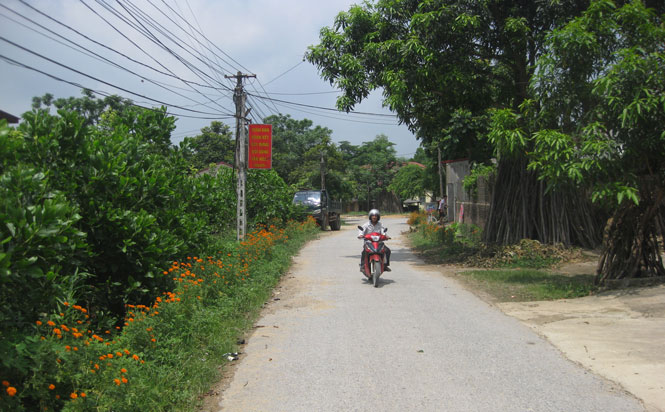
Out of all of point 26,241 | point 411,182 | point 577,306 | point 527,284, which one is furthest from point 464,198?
point 411,182

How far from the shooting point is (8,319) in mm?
3932

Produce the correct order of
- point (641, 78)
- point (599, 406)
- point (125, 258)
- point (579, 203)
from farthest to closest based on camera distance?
point (579, 203)
point (641, 78)
point (125, 258)
point (599, 406)

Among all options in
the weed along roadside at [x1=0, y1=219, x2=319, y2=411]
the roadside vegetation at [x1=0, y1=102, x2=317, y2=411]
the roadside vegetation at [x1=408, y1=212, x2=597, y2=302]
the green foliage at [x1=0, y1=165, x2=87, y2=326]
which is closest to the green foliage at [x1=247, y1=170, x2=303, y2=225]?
the roadside vegetation at [x1=408, y1=212, x2=597, y2=302]

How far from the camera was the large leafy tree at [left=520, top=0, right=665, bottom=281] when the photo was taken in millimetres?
7820

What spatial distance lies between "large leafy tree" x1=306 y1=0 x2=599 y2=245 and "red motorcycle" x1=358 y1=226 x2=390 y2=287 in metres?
3.98

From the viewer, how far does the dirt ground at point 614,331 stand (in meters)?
4.82

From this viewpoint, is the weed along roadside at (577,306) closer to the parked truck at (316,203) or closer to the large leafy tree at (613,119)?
the large leafy tree at (613,119)

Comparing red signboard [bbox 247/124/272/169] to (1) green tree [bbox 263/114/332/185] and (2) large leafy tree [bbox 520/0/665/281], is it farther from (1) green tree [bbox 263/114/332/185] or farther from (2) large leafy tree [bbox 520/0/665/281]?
(1) green tree [bbox 263/114/332/185]

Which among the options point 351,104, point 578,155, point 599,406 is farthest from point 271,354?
point 351,104

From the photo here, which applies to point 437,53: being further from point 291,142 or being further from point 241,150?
point 291,142

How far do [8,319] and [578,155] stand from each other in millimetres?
8083

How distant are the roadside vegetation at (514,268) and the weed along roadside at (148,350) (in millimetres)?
4951

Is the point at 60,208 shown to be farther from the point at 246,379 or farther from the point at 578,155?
the point at 578,155

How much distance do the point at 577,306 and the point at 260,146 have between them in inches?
437
